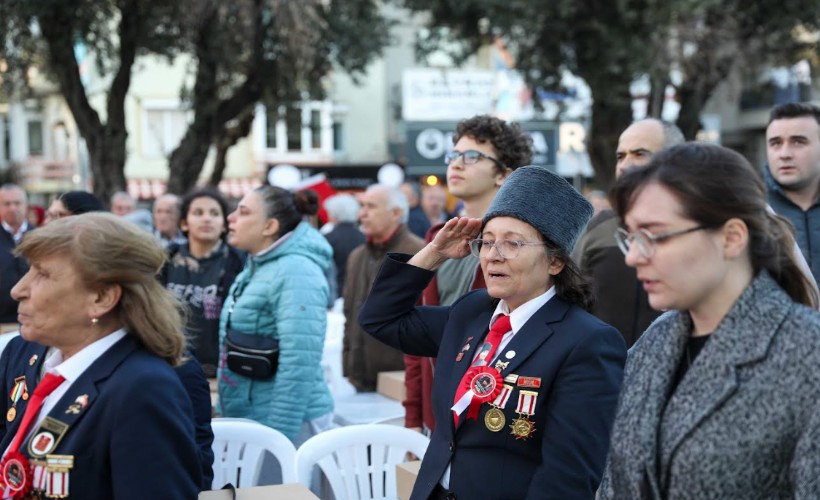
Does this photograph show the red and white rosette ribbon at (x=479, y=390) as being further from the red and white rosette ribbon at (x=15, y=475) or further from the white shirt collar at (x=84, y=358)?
the red and white rosette ribbon at (x=15, y=475)

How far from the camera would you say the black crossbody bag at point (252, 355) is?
4992 mm

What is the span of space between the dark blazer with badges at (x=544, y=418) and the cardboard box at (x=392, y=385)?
11.2 feet

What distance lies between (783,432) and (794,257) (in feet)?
1.55

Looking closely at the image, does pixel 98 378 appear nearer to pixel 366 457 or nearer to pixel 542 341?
pixel 542 341

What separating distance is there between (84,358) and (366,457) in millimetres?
2063

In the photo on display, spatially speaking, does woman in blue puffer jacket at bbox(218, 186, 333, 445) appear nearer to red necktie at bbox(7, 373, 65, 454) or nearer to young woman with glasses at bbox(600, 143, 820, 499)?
red necktie at bbox(7, 373, 65, 454)

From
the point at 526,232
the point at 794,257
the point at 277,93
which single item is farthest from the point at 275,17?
the point at 794,257

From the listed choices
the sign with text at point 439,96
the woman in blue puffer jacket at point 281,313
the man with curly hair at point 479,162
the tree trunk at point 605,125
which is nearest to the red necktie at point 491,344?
the man with curly hair at point 479,162

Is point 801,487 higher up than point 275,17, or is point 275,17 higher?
point 275,17

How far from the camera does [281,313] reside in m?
5.04

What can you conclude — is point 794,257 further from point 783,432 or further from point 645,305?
point 645,305

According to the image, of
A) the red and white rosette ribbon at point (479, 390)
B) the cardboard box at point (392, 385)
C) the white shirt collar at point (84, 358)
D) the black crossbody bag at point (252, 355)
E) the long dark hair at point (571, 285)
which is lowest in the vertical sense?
the cardboard box at point (392, 385)

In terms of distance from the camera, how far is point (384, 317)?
137 inches

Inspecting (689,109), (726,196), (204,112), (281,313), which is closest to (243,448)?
(281,313)
